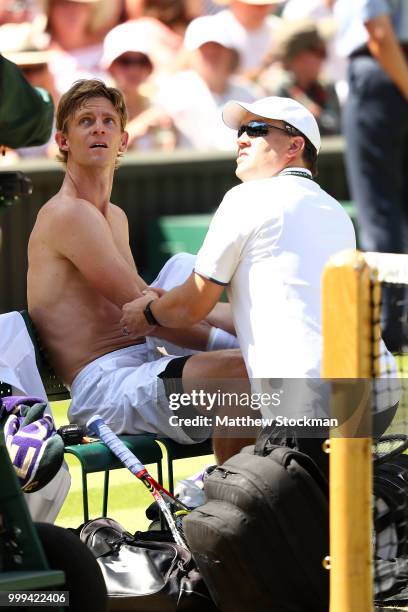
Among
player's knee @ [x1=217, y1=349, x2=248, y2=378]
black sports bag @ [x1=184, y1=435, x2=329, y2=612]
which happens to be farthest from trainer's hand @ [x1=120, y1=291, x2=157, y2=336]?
black sports bag @ [x1=184, y1=435, x2=329, y2=612]

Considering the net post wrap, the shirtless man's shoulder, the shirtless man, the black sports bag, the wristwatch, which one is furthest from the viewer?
the shirtless man's shoulder

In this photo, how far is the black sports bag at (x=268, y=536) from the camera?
12.6 feet

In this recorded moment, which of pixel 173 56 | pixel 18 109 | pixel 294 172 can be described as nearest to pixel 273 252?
pixel 294 172

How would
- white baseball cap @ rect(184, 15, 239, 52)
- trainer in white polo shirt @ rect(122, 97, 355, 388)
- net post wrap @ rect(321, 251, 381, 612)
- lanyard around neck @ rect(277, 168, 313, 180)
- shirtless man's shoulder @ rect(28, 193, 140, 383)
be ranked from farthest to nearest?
1. white baseball cap @ rect(184, 15, 239, 52)
2. shirtless man's shoulder @ rect(28, 193, 140, 383)
3. lanyard around neck @ rect(277, 168, 313, 180)
4. trainer in white polo shirt @ rect(122, 97, 355, 388)
5. net post wrap @ rect(321, 251, 381, 612)

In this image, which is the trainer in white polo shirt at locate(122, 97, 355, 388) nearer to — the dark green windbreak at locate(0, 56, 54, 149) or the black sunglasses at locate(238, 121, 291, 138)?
the black sunglasses at locate(238, 121, 291, 138)

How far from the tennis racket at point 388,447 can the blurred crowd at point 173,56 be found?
675 centimetres

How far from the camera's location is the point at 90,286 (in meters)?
5.00

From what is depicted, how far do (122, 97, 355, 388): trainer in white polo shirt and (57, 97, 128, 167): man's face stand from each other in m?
0.66

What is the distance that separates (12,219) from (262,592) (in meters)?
6.64

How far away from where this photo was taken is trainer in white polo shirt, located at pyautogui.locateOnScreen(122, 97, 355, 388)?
423 centimetres

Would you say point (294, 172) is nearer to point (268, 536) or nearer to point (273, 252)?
point (273, 252)

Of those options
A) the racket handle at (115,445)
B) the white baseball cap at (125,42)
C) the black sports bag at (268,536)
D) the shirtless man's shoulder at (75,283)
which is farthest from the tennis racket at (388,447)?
the white baseball cap at (125,42)

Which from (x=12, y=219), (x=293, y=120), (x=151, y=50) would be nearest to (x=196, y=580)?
(x=293, y=120)

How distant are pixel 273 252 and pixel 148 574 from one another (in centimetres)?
102
